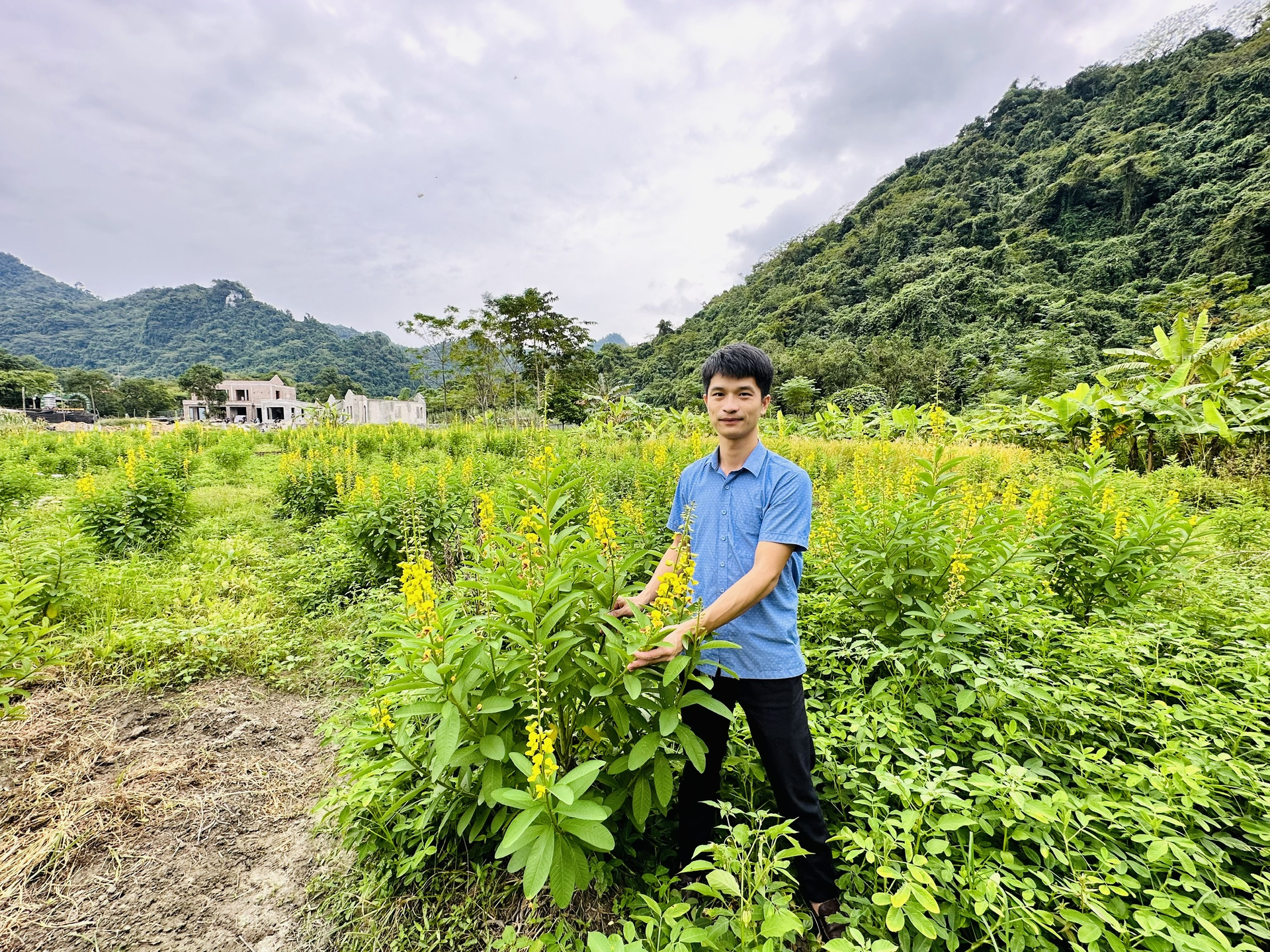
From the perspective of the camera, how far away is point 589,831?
1415 millimetres

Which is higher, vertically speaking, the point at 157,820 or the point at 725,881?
the point at 725,881

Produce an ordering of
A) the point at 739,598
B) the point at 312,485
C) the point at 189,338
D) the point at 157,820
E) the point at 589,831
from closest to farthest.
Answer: the point at 589,831 → the point at 739,598 → the point at 157,820 → the point at 312,485 → the point at 189,338

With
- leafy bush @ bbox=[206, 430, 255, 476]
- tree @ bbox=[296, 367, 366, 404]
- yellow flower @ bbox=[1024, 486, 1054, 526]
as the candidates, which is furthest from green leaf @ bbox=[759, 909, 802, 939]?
tree @ bbox=[296, 367, 366, 404]

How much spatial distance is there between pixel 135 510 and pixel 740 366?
7535 mm

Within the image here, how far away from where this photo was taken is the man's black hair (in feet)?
5.89

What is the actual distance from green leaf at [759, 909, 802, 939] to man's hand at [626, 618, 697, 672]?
0.73 meters

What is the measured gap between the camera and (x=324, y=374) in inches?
2559

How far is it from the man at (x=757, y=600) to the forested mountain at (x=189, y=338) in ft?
261

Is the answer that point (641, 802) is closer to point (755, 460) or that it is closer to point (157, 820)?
point (755, 460)

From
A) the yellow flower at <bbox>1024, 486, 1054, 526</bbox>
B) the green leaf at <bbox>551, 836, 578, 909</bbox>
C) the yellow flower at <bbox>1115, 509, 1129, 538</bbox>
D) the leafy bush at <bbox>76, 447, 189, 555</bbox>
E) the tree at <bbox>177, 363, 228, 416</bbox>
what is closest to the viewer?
the green leaf at <bbox>551, 836, 578, 909</bbox>

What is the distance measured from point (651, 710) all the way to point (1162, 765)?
5.98 ft

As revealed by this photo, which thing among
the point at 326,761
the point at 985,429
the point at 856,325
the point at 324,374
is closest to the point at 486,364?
the point at 985,429

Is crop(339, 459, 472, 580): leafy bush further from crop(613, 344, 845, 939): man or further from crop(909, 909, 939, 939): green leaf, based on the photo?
crop(909, 909, 939, 939): green leaf

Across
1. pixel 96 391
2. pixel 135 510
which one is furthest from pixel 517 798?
pixel 96 391
